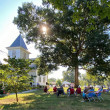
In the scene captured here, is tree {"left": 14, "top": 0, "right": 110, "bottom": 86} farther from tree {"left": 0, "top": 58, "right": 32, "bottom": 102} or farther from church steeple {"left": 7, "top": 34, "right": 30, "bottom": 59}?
tree {"left": 0, "top": 58, "right": 32, "bottom": 102}

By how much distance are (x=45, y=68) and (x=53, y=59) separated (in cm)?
384

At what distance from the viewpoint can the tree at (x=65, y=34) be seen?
71.2 feet

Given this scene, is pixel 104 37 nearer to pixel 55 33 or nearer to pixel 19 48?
pixel 55 33

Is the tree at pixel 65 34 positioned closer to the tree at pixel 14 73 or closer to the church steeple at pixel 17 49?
the church steeple at pixel 17 49

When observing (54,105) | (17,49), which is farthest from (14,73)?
(17,49)

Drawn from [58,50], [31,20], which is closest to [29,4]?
[31,20]

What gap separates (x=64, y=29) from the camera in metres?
23.4

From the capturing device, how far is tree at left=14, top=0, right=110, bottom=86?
2169 centimetres

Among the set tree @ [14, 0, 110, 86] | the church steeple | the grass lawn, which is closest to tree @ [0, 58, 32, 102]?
the grass lawn

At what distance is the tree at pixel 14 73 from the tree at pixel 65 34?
13.1m

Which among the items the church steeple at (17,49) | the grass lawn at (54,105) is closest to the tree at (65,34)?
the church steeple at (17,49)

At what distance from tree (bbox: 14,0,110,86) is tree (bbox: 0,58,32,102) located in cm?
1311

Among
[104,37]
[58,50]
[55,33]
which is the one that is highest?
[55,33]

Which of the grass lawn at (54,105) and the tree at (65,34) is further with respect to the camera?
the tree at (65,34)
